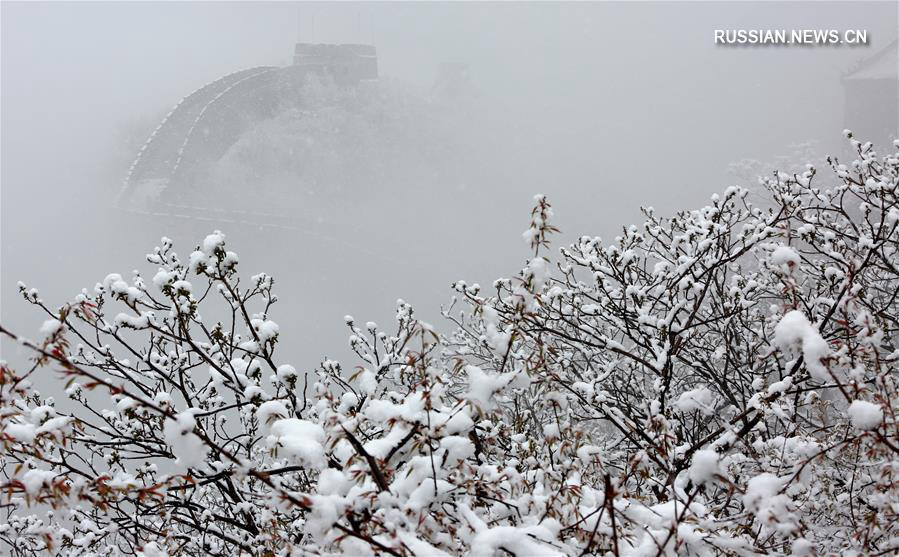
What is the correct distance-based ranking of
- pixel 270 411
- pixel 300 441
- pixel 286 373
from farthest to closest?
pixel 286 373 → pixel 270 411 → pixel 300 441

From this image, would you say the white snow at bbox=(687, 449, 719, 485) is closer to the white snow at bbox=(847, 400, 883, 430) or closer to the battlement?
the white snow at bbox=(847, 400, 883, 430)

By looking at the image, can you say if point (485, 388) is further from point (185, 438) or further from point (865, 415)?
point (865, 415)

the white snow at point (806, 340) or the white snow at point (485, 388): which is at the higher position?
the white snow at point (806, 340)

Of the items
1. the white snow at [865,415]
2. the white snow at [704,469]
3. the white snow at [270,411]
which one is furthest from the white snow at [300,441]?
the white snow at [865,415]

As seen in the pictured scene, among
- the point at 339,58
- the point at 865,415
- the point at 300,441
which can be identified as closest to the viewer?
the point at 865,415

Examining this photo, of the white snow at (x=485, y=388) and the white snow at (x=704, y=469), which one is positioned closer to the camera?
the white snow at (x=704, y=469)

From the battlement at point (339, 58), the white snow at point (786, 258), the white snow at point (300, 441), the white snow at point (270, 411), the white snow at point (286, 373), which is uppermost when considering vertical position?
the battlement at point (339, 58)

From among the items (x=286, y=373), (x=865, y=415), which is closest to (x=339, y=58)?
(x=286, y=373)

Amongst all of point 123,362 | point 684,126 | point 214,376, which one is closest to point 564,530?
point 214,376

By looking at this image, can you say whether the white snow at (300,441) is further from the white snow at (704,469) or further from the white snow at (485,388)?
the white snow at (704,469)

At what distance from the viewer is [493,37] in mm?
72688

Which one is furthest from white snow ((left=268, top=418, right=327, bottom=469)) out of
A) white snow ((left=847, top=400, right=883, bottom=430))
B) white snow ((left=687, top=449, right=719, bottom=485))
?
white snow ((left=847, top=400, right=883, bottom=430))

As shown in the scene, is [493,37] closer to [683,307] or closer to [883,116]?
[883,116]

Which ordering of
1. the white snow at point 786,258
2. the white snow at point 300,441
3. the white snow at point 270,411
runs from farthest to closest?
1. the white snow at point 270,411
2. the white snow at point 786,258
3. the white snow at point 300,441
